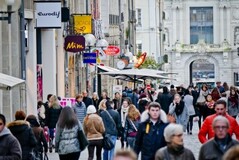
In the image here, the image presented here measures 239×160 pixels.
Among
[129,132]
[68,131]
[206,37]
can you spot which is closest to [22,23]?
[129,132]

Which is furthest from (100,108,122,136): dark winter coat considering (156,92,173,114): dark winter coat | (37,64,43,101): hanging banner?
(156,92,173,114): dark winter coat

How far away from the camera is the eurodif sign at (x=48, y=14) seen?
31266 millimetres

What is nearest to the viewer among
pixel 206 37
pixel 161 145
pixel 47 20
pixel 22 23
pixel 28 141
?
pixel 161 145

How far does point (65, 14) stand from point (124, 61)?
1034 inches

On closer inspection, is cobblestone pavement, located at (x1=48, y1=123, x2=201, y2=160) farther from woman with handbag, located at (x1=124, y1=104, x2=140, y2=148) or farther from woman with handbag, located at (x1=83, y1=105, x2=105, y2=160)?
woman with handbag, located at (x1=83, y1=105, x2=105, y2=160)

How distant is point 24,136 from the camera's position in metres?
17.7

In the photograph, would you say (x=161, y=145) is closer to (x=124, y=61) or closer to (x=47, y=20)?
(x=47, y=20)

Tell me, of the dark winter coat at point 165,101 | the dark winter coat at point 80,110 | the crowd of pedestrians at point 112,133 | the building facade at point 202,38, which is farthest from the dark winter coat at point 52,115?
the building facade at point 202,38

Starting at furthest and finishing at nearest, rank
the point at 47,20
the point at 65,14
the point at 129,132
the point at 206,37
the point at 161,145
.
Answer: the point at 206,37, the point at 65,14, the point at 47,20, the point at 129,132, the point at 161,145

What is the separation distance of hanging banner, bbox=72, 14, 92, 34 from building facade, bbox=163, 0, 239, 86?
103 meters

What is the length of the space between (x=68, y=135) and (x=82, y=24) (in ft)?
81.2

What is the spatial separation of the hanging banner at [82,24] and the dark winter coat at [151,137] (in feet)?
89.0

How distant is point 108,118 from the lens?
23672 millimetres

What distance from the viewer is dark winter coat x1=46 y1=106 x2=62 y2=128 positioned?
92.7 ft
